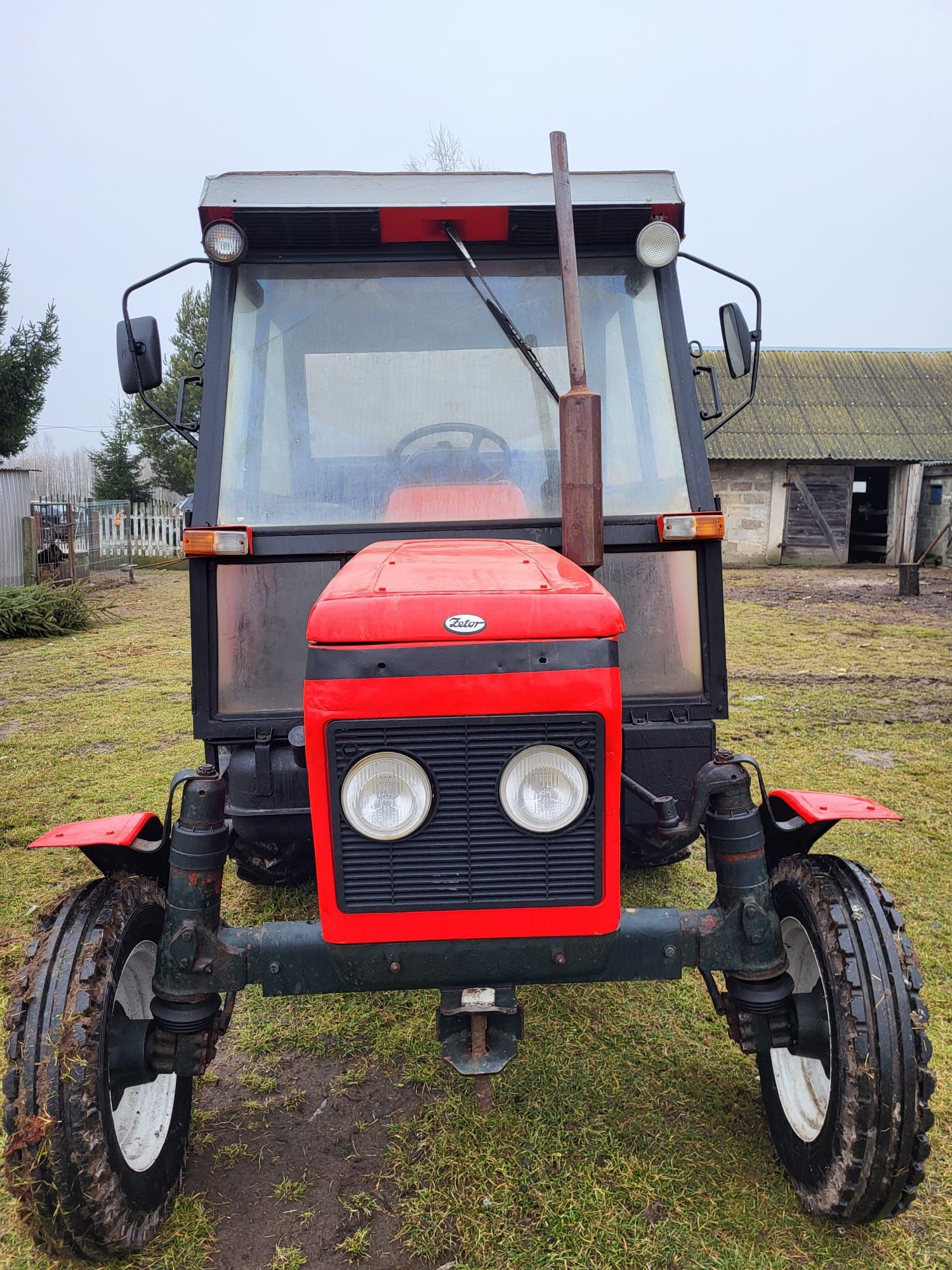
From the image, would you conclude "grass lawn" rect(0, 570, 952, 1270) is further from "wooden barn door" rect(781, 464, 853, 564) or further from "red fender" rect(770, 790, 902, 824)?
"wooden barn door" rect(781, 464, 853, 564)

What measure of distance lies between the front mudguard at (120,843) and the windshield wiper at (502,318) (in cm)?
167

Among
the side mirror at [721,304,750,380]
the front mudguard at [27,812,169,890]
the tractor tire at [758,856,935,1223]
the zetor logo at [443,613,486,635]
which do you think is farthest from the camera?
the side mirror at [721,304,750,380]

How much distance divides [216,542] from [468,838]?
123 cm

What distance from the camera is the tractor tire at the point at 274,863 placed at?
3.26 meters

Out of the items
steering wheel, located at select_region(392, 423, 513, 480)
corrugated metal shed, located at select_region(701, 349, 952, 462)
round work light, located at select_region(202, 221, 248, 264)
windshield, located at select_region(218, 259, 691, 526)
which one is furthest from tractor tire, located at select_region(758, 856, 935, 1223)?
corrugated metal shed, located at select_region(701, 349, 952, 462)

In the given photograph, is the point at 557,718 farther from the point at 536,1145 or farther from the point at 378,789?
the point at 536,1145

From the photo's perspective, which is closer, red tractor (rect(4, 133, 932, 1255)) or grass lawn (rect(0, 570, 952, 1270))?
red tractor (rect(4, 133, 932, 1255))

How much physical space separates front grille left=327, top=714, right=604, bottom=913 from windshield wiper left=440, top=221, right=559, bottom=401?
4.40ft

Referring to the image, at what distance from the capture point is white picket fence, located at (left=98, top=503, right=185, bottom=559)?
2105cm

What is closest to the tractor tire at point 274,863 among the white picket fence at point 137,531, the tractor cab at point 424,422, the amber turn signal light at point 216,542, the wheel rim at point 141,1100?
the tractor cab at point 424,422

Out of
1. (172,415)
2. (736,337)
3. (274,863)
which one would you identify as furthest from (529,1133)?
(172,415)

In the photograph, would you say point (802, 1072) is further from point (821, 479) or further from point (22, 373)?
point (821, 479)

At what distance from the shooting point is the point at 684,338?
9.35 feet

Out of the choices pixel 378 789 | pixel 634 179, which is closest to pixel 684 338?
pixel 634 179
